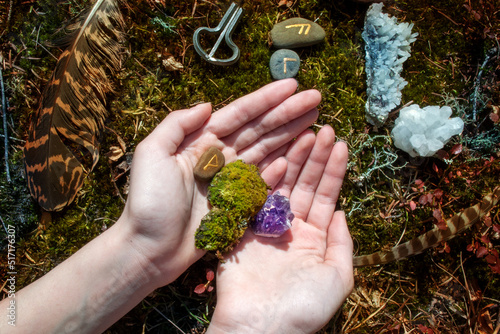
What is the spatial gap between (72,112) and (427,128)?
294 centimetres

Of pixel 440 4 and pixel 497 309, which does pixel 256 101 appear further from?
pixel 497 309

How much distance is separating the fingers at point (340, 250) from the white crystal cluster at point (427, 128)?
2.91ft

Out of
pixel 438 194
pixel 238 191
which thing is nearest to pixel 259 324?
pixel 238 191

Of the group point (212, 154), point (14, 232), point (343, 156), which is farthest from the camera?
point (14, 232)

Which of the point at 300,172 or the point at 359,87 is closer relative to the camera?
the point at 300,172

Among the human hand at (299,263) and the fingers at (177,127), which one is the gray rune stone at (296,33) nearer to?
the human hand at (299,263)

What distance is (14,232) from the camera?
3.32m

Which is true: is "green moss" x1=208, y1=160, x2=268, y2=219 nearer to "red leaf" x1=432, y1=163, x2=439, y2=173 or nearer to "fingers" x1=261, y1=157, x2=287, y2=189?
"fingers" x1=261, y1=157, x2=287, y2=189

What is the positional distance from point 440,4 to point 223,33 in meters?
2.00

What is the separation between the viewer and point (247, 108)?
2.95m

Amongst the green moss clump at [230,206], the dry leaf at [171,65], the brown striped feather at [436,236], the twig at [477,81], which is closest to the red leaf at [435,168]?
the brown striped feather at [436,236]

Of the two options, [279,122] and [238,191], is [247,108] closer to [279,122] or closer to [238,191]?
[279,122]

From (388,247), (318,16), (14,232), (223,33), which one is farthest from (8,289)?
(318,16)

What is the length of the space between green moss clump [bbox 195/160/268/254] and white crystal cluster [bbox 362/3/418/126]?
131 centimetres
